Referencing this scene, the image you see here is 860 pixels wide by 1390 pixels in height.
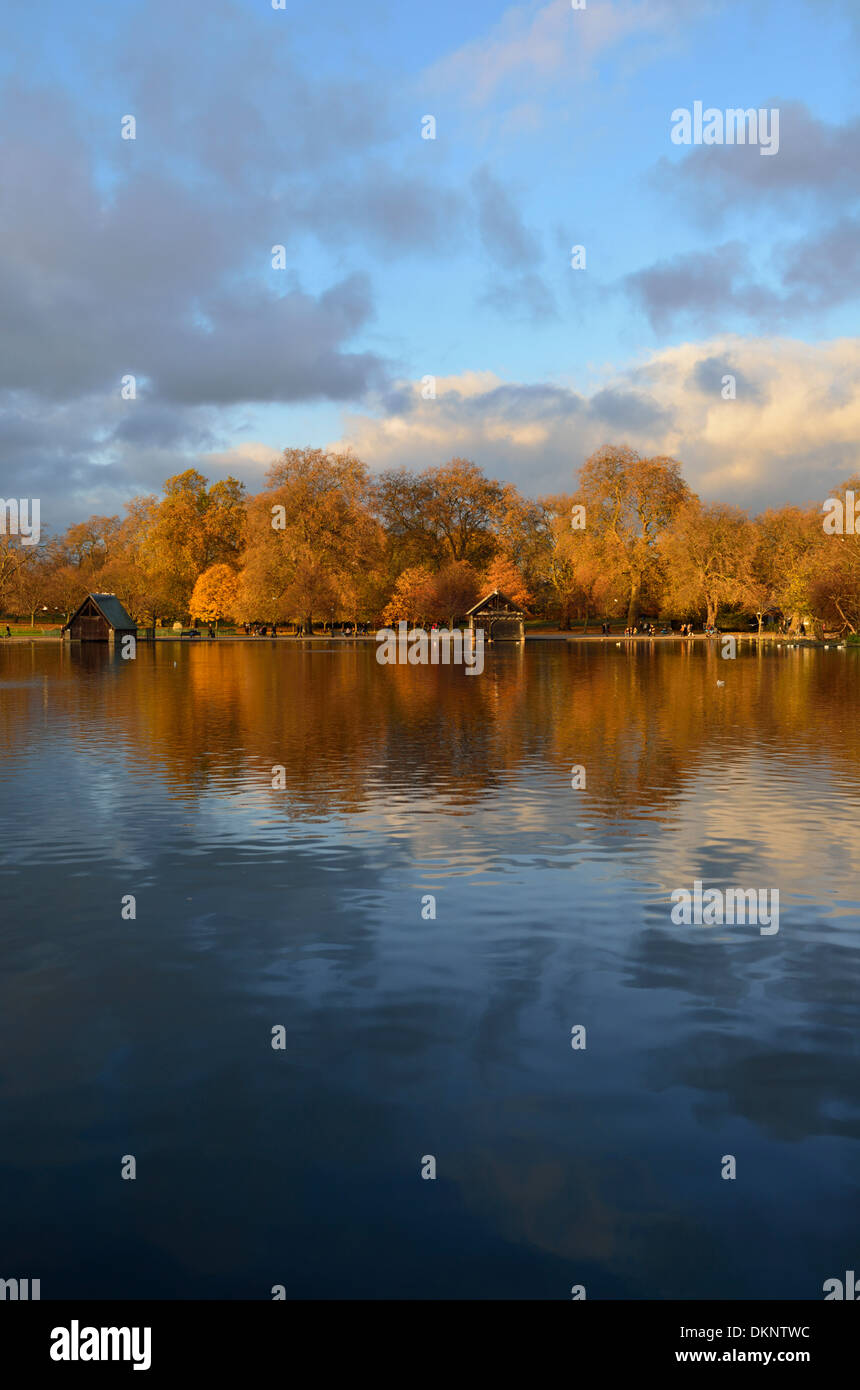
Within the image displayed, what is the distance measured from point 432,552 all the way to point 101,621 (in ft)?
157

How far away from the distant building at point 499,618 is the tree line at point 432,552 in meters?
11.1

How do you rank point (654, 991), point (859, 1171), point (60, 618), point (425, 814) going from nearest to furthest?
point (859, 1171)
point (654, 991)
point (425, 814)
point (60, 618)

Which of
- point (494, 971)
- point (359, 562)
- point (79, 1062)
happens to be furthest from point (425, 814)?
point (359, 562)

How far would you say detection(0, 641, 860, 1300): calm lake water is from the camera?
5.61 metres

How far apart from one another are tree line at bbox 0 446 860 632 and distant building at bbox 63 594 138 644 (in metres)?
13.5

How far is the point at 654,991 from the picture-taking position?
30.2 feet

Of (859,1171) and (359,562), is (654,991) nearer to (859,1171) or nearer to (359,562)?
(859,1171)

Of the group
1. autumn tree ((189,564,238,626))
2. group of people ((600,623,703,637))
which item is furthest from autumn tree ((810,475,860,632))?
autumn tree ((189,564,238,626))

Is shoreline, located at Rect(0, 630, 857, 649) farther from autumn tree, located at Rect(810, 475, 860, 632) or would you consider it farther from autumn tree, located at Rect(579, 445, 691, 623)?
autumn tree, located at Rect(579, 445, 691, 623)

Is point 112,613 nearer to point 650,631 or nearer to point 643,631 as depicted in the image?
point 650,631
